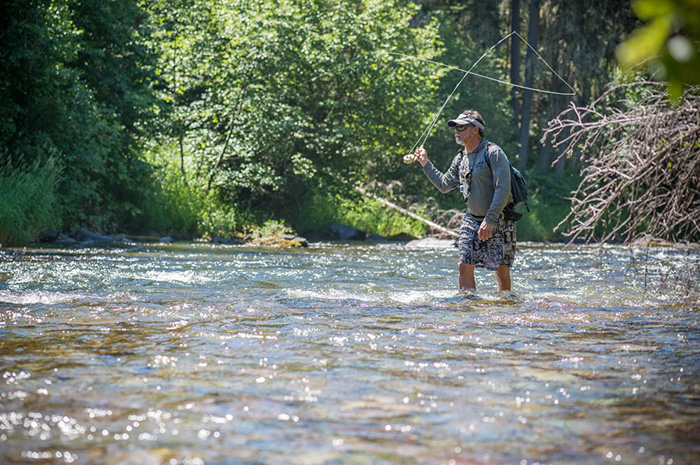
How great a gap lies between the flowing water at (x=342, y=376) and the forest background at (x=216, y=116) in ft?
31.6

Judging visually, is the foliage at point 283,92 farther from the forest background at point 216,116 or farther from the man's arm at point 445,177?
the man's arm at point 445,177

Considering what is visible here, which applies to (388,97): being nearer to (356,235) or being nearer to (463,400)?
(356,235)

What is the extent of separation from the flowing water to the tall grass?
6309 millimetres

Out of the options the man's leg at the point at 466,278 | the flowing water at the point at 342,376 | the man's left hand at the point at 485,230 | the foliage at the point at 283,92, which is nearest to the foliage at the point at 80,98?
the foliage at the point at 283,92

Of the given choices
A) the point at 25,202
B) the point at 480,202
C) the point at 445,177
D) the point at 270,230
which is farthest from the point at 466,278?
the point at 270,230

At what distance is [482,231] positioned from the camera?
790 centimetres

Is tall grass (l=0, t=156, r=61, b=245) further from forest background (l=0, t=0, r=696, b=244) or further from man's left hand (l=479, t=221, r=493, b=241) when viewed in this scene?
man's left hand (l=479, t=221, r=493, b=241)

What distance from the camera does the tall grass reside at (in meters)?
14.6

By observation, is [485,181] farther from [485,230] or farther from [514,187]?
[485,230]

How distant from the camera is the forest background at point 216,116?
56.8ft

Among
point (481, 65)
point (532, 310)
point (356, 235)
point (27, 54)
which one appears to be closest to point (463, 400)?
point (532, 310)

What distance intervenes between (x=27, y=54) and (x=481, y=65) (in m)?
21.0

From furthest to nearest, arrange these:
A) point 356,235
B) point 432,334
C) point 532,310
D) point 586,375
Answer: point 356,235 → point 532,310 → point 432,334 → point 586,375

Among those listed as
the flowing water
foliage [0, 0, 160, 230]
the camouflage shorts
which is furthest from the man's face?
foliage [0, 0, 160, 230]
